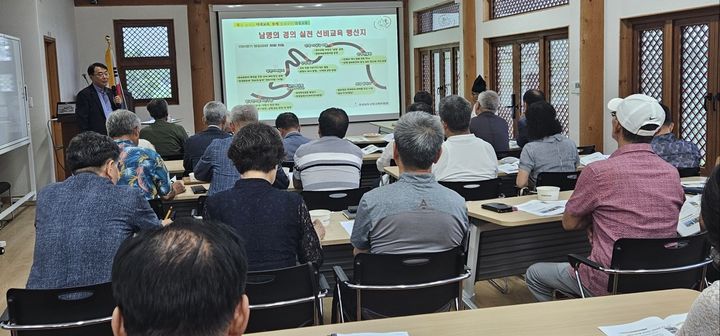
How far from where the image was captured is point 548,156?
14.5 feet

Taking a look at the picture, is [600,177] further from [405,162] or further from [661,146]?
[661,146]

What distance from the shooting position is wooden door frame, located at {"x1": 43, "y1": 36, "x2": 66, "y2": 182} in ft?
27.1

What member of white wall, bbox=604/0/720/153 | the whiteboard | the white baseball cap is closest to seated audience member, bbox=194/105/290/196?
the white baseball cap

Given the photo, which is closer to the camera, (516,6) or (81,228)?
(81,228)

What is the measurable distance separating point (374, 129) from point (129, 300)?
10.6m

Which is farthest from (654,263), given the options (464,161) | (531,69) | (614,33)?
(531,69)

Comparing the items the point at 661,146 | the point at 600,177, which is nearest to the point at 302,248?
the point at 600,177

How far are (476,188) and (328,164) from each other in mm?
979

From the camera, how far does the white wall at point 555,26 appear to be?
7059mm

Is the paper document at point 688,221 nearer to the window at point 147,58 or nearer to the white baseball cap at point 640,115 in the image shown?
the white baseball cap at point 640,115

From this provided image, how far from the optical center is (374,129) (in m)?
11.6

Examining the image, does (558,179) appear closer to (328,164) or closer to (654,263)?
(328,164)

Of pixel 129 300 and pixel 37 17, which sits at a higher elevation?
pixel 37 17

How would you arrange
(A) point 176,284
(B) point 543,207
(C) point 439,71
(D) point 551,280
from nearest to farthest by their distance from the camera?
(A) point 176,284 → (D) point 551,280 → (B) point 543,207 → (C) point 439,71
